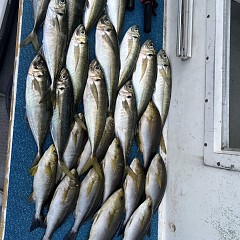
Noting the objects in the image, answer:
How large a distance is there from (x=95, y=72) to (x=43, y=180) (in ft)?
1.82

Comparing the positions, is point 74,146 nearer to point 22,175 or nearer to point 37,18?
point 22,175

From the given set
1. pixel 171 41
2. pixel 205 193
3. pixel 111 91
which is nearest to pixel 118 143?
pixel 111 91

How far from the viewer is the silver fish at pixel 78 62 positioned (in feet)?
5.84

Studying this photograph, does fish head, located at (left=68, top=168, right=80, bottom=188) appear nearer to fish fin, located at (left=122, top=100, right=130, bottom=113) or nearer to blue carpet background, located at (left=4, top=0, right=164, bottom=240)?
blue carpet background, located at (left=4, top=0, right=164, bottom=240)

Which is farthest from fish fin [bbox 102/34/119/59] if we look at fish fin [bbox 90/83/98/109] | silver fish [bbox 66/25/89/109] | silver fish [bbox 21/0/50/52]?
silver fish [bbox 21/0/50/52]

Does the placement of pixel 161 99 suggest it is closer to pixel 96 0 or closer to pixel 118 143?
pixel 118 143

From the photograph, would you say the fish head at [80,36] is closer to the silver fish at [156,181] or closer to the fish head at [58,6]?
the fish head at [58,6]

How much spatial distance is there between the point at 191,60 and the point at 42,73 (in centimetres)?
74

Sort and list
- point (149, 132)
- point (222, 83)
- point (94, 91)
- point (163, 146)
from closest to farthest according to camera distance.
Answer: point (222, 83) < point (94, 91) < point (149, 132) < point (163, 146)

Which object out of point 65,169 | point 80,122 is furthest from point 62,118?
point 65,169

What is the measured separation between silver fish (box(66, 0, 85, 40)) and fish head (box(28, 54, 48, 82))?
20 cm

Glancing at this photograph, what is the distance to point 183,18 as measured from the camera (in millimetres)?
1924

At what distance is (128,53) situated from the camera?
1.92 meters

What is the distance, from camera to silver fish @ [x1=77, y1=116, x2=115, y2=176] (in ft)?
5.87
